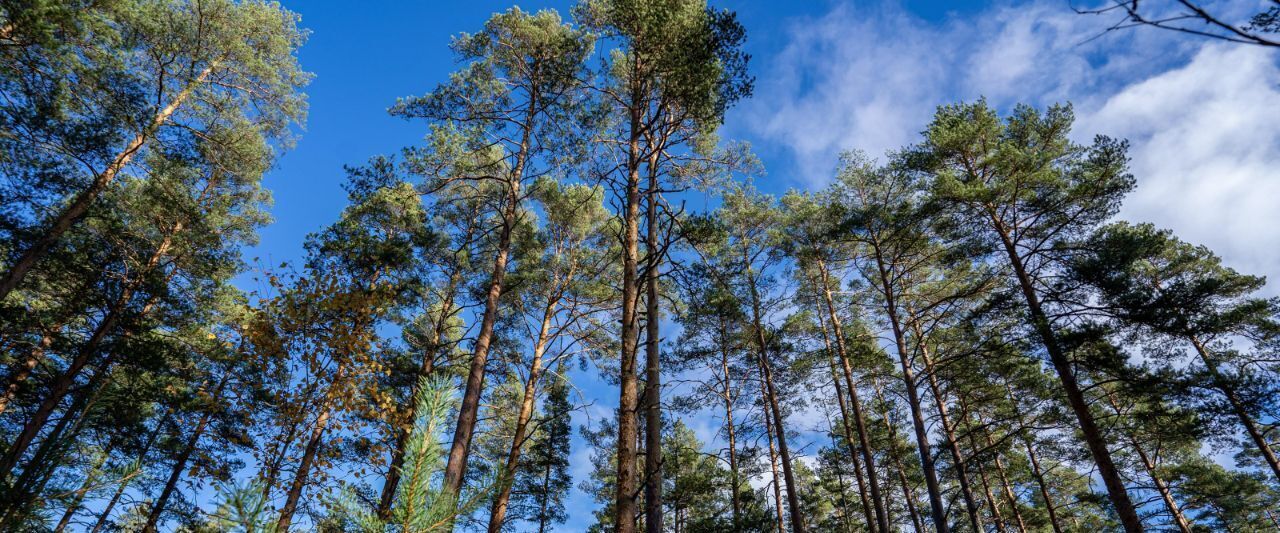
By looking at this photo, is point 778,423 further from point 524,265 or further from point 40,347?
point 40,347

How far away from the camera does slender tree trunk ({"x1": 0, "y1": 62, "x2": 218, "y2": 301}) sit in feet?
24.3

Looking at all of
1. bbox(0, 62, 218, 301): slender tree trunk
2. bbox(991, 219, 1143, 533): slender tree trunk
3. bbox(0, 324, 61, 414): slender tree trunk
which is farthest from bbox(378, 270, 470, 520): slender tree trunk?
bbox(991, 219, 1143, 533): slender tree trunk

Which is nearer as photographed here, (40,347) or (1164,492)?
(40,347)

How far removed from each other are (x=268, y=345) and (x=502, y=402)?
30.0ft

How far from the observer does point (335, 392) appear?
664cm

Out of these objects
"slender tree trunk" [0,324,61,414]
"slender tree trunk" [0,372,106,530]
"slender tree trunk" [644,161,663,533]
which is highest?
"slender tree trunk" [0,324,61,414]

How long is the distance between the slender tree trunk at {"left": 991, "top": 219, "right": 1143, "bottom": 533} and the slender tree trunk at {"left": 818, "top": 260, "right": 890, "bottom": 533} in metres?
3.61

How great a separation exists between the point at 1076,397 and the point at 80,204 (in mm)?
17422

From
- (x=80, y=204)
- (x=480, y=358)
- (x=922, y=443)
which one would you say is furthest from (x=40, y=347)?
(x=922, y=443)

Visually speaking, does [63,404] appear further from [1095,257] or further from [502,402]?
[1095,257]

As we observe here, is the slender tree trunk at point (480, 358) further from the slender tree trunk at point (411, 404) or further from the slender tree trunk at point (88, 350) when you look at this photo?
the slender tree trunk at point (88, 350)

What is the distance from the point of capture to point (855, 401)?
36.8 feet

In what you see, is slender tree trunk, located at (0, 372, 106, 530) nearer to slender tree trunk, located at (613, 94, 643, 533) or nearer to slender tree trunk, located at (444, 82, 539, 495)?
slender tree trunk, located at (613, 94, 643, 533)

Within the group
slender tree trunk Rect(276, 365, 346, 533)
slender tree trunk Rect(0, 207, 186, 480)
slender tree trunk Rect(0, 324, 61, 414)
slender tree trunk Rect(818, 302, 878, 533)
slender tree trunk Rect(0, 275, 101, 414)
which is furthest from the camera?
slender tree trunk Rect(818, 302, 878, 533)
